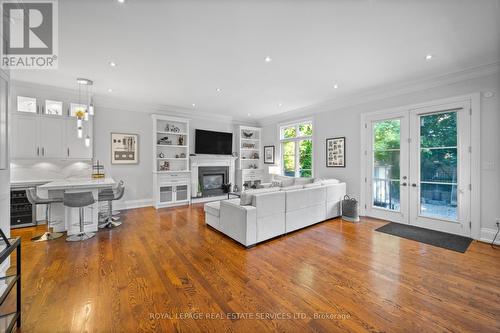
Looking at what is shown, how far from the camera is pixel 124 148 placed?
5512 mm

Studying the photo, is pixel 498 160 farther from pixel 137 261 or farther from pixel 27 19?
pixel 27 19

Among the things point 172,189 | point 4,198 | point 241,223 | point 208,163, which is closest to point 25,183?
point 4,198

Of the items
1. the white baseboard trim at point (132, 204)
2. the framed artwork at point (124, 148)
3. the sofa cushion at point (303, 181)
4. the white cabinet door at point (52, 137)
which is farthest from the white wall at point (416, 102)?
the white cabinet door at point (52, 137)

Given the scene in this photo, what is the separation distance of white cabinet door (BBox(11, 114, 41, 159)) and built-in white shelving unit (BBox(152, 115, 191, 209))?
236 cm

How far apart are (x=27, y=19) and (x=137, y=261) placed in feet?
10.3

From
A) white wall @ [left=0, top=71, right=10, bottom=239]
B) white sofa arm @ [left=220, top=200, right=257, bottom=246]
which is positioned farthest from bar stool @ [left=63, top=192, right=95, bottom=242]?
white sofa arm @ [left=220, top=200, right=257, bottom=246]

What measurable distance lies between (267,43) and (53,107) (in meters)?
5.05

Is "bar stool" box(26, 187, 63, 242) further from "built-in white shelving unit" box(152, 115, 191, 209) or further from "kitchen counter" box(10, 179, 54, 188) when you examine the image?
"built-in white shelving unit" box(152, 115, 191, 209)

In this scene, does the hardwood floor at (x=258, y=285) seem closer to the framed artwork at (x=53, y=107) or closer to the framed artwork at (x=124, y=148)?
the framed artwork at (x=124, y=148)

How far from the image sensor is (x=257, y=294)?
206 cm

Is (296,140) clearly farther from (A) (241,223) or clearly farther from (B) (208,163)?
(A) (241,223)

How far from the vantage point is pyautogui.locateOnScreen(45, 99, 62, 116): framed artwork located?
453cm

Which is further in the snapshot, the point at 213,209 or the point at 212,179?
the point at 212,179

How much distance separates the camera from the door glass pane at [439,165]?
3.70 meters
